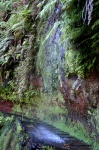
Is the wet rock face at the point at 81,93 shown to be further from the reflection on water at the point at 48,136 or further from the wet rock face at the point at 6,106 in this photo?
the wet rock face at the point at 6,106

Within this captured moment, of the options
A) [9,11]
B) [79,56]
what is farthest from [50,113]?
[9,11]

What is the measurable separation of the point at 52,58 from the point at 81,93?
4.96 feet

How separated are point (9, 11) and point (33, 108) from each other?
13.9ft

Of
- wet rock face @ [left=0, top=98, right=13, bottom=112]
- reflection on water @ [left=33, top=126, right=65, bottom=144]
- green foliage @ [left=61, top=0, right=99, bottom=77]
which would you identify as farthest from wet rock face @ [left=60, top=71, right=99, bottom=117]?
wet rock face @ [left=0, top=98, right=13, bottom=112]

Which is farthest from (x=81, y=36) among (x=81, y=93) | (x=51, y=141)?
(x=51, y=141)

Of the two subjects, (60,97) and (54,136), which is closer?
(54,136)

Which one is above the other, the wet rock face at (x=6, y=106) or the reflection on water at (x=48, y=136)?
the wet rock face at (x=6, y=106)

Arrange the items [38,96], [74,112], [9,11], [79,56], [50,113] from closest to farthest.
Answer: [79,56], [74,112], [50,113], [38,96], [9,11]

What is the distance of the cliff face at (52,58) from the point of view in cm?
368

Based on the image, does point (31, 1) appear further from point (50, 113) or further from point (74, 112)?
point (74, 112)

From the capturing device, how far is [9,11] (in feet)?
30.1

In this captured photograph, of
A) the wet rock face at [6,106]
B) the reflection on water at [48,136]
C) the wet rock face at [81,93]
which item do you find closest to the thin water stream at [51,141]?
the reflection on water at [48,136]

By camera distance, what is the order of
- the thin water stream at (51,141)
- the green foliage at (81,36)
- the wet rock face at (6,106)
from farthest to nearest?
the wet rock face at (6,106)
the thin water stream at (51,141)
the green foliage at (81,36)

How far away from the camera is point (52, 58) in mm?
5688
